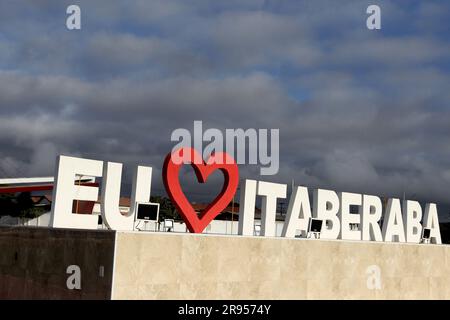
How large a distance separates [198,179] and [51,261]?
7395 millimetres

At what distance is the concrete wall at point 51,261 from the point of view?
2312 centimetres

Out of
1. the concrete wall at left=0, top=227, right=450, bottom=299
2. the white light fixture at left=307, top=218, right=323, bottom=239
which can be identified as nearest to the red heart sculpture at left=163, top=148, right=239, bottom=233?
the concrete wall at left=0, top=227, right=450, bottom=299

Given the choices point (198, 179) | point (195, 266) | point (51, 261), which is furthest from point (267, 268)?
point (51, 261)

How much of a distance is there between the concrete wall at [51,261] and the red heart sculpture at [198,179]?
411 centimetres

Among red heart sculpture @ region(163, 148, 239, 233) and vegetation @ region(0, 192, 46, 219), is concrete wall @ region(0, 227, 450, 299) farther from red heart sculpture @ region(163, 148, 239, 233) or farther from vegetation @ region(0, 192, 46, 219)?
vegetation @ region(0, 192, 46, 219)

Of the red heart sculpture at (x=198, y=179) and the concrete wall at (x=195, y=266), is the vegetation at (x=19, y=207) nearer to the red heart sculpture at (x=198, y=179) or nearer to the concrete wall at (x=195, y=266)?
the concrete wall at (x=195, y=266)

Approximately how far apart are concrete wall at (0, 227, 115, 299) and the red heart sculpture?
13.5 feet

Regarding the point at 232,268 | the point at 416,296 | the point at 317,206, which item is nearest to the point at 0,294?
the point at 232,268

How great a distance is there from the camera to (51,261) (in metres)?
25.9

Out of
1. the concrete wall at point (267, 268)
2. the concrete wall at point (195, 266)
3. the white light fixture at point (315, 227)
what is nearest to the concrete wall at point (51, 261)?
the concrete wall at point (195, 266)

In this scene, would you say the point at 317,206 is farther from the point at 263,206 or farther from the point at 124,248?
the point at 124,248

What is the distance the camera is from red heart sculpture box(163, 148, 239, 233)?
25.9 meters
